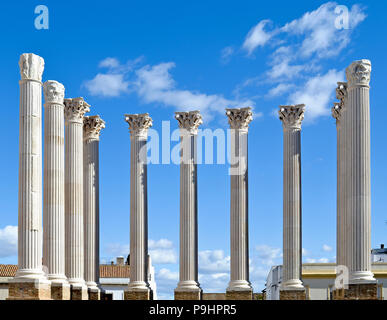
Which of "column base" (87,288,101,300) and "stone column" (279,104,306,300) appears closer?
"stone column" (279,104,306,300)

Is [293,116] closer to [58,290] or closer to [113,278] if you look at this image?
[58,290]

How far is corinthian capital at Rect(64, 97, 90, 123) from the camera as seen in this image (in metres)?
101

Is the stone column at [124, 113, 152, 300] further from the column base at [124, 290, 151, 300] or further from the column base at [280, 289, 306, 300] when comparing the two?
the column base at [280, 289, 306, 300]

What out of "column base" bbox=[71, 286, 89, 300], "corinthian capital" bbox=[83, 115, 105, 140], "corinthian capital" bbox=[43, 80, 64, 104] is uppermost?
"corinthian capital" bbox=[43, 80, 64, 104]

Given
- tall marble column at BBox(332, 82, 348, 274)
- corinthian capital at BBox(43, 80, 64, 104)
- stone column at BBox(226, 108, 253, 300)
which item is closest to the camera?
corinthian capital at BBox(43, 80, 64, 104)

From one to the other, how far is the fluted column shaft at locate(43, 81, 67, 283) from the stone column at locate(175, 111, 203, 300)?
1875 centimetres

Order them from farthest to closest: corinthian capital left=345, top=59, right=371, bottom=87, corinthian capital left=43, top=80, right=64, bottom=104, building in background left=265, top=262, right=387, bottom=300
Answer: building in background left=265, top=262, right=387, bottom=300
corinthian capital left=43, top=80, right=64, bottom=104
corinthian capital left=345, top=59, right=371, bottom=87

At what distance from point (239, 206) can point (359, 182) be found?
20474 mm

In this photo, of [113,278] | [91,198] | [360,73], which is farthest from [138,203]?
[113,278]

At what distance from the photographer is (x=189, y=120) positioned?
107000 mm

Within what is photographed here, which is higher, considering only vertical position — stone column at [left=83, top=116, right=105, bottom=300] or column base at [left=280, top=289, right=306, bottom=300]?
stone column at [left=83, top=116, right=105, bottom=300]

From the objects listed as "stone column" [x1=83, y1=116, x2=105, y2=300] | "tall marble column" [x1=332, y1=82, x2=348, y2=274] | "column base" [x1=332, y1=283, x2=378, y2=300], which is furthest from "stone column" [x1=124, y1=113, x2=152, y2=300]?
"column base" [x1=332, y1=283, x2=378, y2=300]

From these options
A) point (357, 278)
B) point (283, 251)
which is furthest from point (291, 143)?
point (357, 278)

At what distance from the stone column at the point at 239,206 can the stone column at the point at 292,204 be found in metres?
5.13
